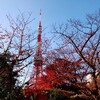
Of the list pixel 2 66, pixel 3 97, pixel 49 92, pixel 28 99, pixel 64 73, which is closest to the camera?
pixel 3 97

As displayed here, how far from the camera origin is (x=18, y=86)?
13984 millimetres

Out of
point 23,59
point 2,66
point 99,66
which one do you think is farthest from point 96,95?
point 2,66

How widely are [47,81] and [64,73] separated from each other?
7325 mm

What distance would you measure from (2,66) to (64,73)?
19.7ft

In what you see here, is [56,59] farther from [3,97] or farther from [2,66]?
[3,97]

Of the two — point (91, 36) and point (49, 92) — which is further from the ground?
point (91, 36)

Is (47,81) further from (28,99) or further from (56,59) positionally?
(56,59)

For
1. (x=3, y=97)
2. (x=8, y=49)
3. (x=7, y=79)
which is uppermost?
(x=8, y=49)

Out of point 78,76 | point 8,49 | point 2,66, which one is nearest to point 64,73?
point 78,76

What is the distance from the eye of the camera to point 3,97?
11.8 m

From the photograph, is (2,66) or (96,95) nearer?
(2,66)

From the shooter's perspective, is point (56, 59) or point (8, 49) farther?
point (56, 59)

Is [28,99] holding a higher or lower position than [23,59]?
lower

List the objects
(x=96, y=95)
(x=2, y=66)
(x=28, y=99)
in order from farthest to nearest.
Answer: (x=28, y=99) < (x=96, y=95) < (x=2, y=66)
